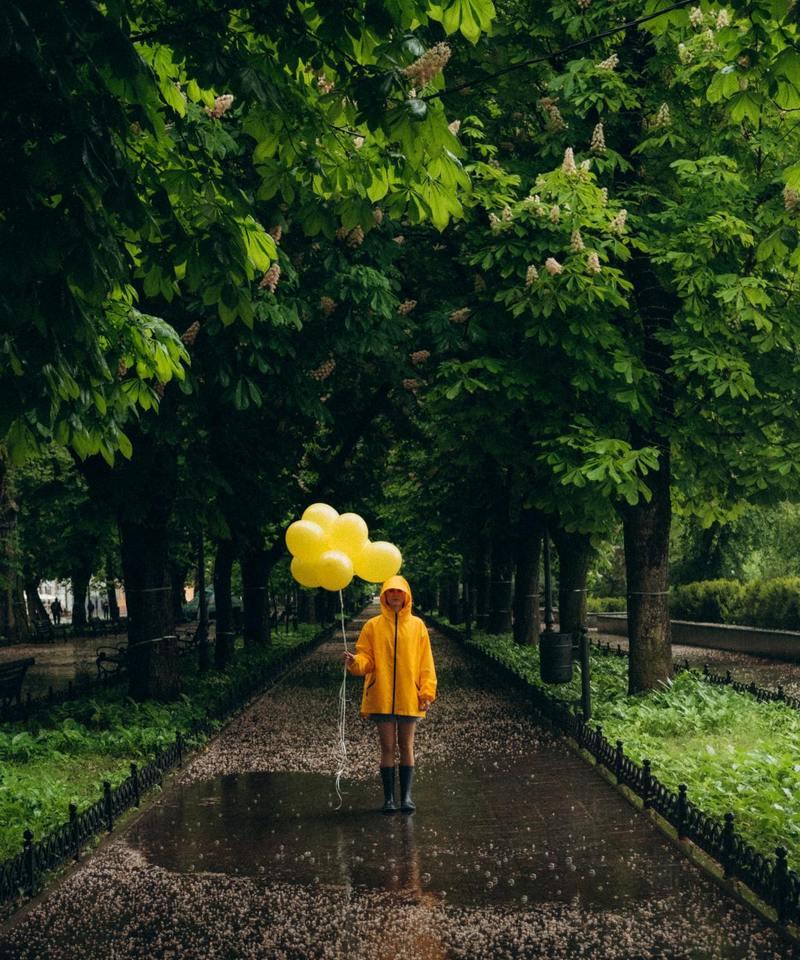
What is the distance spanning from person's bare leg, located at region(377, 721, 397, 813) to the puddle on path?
160 mm

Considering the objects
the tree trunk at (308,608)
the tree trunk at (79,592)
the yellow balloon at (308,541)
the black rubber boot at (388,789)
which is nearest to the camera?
the yellow balloon at (308,541)

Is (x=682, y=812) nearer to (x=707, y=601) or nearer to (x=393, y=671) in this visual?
(x=393, y=671)

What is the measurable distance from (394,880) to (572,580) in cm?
1672

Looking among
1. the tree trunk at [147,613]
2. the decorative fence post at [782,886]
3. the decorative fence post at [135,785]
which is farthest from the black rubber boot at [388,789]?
the tree trunk at [147,613]

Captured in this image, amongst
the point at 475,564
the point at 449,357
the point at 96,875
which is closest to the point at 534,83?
the point at 449,357

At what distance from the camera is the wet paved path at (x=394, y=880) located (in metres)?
5.87

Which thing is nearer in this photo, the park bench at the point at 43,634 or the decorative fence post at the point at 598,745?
the decorative fence post at the point at 598,745

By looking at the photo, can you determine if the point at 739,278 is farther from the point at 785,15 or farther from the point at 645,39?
the point at 785,15

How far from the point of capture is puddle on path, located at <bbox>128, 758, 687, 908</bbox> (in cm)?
698

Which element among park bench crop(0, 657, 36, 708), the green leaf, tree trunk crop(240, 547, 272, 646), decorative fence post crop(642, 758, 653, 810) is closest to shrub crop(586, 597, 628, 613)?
tree trunk crop(240, 547, 272, 646)

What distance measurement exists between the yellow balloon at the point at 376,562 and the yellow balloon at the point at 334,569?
0.64ft

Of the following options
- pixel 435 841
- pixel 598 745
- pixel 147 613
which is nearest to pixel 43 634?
pixel 147 613

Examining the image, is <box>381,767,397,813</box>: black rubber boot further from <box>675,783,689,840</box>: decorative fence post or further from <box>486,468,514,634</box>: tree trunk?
<box>486,468,514,634</box>: tree trunk

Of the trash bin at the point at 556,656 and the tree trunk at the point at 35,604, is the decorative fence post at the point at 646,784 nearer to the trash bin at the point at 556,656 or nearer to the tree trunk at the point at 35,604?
the trash bin at the point at 556,656
